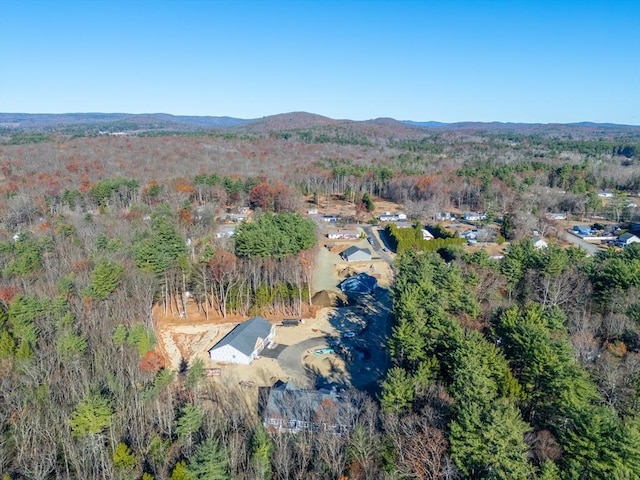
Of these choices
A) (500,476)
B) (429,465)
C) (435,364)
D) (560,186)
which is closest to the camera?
(500,476)

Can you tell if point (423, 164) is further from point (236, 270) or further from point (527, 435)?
point (527, 435)

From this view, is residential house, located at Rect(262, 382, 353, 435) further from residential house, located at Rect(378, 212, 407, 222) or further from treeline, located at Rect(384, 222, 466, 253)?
residential house, located at Rect(378, 212, 407, 222)

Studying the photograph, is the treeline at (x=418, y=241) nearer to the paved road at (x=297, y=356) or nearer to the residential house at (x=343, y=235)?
the residential house at (x=343, y=235)

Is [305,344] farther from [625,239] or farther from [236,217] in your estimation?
[625,239]

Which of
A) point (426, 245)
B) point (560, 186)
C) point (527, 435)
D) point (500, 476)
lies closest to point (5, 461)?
point (500, 476)

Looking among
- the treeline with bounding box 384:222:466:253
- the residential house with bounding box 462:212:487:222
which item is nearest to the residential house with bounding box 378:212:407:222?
the residential house with bounding box 462:212:487:222

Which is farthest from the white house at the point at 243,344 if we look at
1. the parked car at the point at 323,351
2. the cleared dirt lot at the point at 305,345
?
the parked car at the point at 323,351
